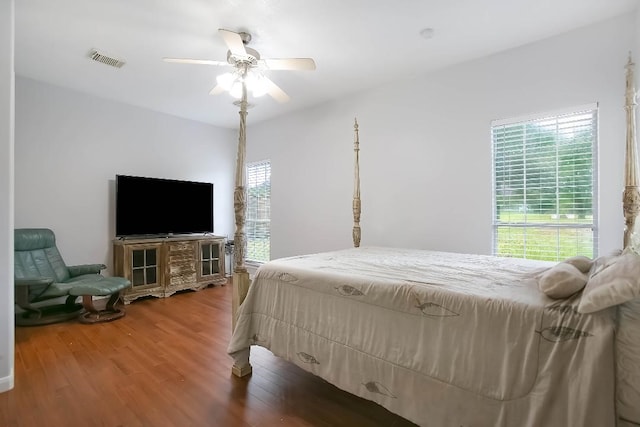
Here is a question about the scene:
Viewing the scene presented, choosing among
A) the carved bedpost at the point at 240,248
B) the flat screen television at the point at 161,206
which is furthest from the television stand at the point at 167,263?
the carved bedpost at the point at 240,248

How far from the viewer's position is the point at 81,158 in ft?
13.3

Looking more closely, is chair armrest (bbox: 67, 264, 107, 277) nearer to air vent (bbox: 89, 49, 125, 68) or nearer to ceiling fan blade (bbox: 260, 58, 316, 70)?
air vent (bbox: 89, 49, 125, 68)

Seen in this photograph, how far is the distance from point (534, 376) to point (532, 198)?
226cm

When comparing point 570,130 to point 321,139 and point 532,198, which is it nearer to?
point 532,198

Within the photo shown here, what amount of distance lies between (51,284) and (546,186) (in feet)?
16.4

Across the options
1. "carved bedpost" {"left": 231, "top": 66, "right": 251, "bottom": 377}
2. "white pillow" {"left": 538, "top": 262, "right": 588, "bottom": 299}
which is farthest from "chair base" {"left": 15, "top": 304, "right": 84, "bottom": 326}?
"white pillow" {"left": 538, "top": 262, "right": 588, "bottom": 299}

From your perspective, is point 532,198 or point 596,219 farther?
point 532,198

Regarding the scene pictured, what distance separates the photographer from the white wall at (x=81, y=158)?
3.64 m

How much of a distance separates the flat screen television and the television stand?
0.50 ft

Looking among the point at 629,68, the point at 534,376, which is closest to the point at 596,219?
the point at 629,68

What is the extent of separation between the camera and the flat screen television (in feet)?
13.8

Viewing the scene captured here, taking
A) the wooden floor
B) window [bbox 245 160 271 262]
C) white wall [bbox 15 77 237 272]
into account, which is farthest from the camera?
window [bbox 245 160 271 262]

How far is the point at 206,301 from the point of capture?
417cm

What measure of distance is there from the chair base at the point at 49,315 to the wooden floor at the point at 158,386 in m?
0.10
